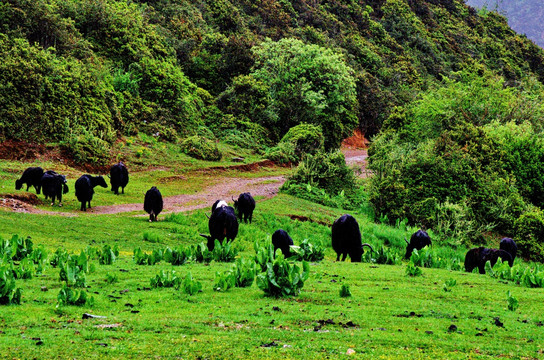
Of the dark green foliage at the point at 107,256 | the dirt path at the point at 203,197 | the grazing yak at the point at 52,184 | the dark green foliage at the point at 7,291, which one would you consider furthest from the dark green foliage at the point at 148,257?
the grazing yak at the point at 52,184

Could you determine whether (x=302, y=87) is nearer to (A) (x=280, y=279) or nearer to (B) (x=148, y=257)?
(B) (x=148, y=257)

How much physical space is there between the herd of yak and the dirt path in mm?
1267

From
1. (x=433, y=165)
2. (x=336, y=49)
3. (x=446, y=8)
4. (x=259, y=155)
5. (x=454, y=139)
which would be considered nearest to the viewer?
(x=433, y=165)

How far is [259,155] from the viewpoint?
157 ft

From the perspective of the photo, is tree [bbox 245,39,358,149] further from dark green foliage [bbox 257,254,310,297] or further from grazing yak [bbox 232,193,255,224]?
dark green foliage [bbox 257,254,310,297]

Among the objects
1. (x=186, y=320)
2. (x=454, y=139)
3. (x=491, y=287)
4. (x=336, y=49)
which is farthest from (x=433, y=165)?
(x=336, y=49)

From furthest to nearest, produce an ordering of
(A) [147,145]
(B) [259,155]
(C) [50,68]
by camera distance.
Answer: (B) [259,155] → (A) [147,145] → (C) [50,68]

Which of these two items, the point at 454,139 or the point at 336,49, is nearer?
the point at 454,139

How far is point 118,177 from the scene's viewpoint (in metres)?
27.1

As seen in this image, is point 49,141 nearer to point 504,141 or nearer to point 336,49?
point 504,141

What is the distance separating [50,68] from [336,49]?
47236 mm

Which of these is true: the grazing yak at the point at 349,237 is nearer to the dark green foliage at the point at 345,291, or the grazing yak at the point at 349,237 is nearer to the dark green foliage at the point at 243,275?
the dark green foliage at the point at 243,275

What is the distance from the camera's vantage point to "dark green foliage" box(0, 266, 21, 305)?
6352 mm

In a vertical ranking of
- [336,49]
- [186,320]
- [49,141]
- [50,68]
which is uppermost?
[336,49]
